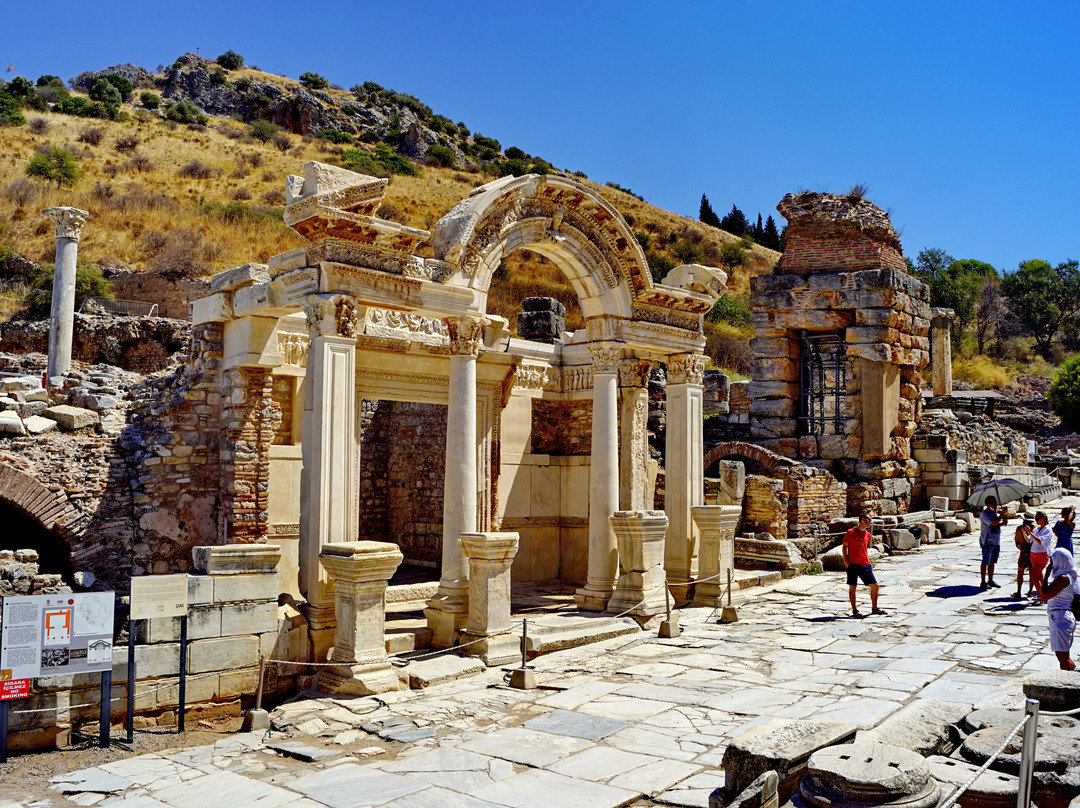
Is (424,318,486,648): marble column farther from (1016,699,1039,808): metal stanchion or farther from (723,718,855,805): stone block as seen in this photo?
(1016,699,1039,808): metal stanchion

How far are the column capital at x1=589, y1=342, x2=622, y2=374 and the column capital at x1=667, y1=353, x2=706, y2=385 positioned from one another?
153 cm

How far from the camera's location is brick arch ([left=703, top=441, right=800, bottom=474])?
18.5m

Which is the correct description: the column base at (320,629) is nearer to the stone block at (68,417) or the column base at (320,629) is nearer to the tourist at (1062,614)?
the stone block at (68,417)

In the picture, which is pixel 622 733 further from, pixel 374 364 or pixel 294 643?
pixel 374 364

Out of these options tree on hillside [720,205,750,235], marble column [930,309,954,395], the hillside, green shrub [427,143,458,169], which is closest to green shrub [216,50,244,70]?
the hillside

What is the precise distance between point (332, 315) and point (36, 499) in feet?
14.7

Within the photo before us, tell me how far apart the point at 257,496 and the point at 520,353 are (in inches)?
206

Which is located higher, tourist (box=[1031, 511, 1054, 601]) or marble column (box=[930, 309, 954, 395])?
marble column (box=[930, 309, 954, 395])

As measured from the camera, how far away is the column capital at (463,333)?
416 inches

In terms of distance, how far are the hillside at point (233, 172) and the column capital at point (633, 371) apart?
2269 centimetres

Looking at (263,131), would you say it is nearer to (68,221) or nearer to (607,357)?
(68,221)

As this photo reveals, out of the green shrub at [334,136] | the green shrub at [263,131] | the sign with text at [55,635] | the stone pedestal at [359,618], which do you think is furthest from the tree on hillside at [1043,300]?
the sign with text at [55,635]

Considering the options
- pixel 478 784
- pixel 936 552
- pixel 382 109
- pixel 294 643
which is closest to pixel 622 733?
pixel 478 784

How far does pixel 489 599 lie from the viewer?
9750 millimetres
